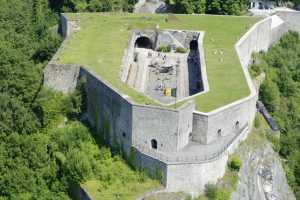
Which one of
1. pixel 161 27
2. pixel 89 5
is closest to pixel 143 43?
pixel 161 27

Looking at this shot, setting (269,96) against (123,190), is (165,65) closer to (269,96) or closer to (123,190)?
(269,96)

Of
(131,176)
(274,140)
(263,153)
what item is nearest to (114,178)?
(131,176)

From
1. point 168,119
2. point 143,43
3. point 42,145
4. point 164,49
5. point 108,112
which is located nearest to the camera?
point 168,119

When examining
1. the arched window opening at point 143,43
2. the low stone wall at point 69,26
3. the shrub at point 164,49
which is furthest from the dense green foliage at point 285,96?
the low stone wall at point 69,26

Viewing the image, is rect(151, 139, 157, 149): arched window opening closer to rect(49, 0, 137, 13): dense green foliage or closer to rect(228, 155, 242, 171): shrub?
rect(228, 155, 242, 171): shrub

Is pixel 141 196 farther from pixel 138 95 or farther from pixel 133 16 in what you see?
pixel 133 16

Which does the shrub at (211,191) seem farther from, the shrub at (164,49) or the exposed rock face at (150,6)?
the exposed rock face at (150,6)
